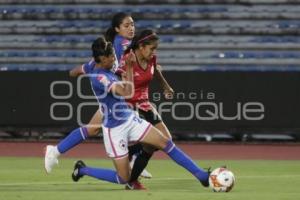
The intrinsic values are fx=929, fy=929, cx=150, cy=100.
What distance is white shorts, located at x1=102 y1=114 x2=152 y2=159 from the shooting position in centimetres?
967

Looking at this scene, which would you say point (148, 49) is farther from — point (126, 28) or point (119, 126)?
point (126, 28)

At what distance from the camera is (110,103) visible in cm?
973

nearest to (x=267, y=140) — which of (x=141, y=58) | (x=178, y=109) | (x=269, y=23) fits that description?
(x=178, y=109)

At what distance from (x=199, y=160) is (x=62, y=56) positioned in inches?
310

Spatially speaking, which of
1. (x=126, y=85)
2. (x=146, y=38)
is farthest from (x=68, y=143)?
(x=126, y=85)

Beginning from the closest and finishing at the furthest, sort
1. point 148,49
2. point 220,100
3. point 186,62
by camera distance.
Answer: point 148,49 → point 220,100 → point 186,62

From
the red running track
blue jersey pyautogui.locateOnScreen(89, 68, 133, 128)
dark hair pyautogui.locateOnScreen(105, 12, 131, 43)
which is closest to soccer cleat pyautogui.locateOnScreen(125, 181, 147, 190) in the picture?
blue jersey pyautogui.locateOnScreen(89, 68, 133, 128)

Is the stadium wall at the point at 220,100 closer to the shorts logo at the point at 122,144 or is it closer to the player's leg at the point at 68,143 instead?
the player's leg at the point at 68,143

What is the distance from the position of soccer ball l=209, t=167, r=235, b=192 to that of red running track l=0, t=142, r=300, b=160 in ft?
22.4

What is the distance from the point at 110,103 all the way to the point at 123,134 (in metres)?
0.35

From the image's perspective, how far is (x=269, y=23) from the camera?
2230 centimetres

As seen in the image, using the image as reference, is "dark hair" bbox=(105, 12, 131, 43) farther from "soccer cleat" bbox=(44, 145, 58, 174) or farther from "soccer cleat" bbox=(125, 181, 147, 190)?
"soccer cleat" bbox=(125, 181, 147, 190)

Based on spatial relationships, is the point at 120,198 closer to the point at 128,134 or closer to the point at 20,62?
the point at 128,134

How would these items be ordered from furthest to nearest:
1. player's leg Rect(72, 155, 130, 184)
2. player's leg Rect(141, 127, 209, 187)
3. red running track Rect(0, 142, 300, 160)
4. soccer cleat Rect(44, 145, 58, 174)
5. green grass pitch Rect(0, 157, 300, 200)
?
red running track Rect(0, 142, 300, 160) < soccer cleat Rect(44, 145, 58, 174) < player's leg Rect(72, 155, 130, 184) < player's leg Rect(141, 127, 209, 187) < green grass pitch Rect(0, 157, 300, 200)
